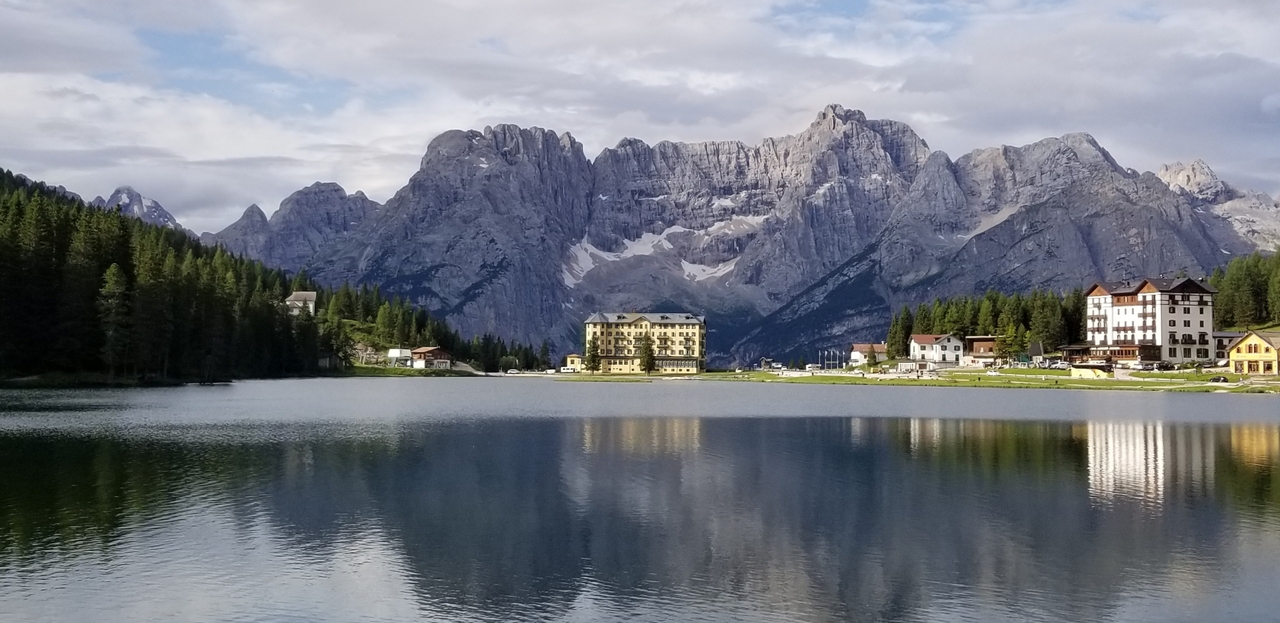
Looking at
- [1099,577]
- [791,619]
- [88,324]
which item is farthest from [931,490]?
[88,324]

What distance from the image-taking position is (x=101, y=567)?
2994cm

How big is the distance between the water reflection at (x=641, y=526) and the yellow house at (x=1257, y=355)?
102270mm

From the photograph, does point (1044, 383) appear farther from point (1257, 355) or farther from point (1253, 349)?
point (1253, 349)

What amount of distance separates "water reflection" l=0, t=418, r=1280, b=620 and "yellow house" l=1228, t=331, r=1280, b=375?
336 ft

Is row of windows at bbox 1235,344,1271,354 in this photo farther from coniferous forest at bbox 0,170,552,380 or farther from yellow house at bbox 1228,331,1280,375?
coniferous forest at bbox 0,170,552,380

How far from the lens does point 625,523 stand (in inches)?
1506

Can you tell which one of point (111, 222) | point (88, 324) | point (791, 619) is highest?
point (111, 222)

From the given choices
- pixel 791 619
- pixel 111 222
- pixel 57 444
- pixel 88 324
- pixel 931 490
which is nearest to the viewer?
pixel 791 619

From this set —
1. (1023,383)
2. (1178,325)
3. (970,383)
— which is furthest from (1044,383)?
(1178,325)

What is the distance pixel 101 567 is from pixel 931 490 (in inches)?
Result: 1265

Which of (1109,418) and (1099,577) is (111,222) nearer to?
(1109,418)

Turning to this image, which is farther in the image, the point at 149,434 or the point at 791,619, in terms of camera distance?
the point at 149,434

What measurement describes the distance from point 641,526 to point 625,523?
0.85 meters

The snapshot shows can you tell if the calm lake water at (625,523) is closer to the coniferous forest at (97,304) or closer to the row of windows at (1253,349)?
the coniferous forest at (97,304)
